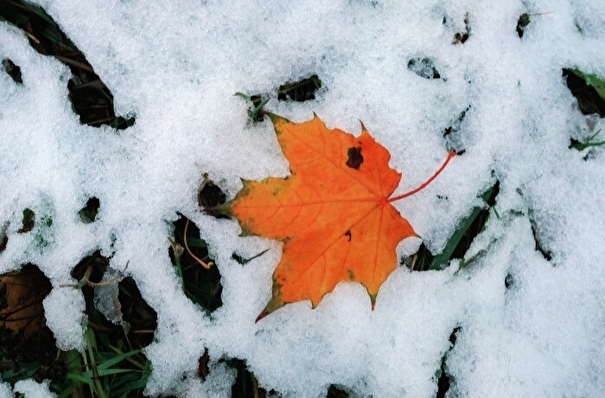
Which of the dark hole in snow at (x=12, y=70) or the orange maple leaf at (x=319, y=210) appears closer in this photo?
the orange maple leaf at (x=319, y=210)

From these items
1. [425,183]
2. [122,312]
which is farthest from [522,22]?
[122,312]

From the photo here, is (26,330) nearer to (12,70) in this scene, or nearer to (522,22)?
(12,70)

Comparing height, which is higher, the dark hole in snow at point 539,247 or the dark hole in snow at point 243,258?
the dark hole in snow at point 243,258

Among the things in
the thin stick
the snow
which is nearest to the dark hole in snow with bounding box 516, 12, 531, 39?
the snow

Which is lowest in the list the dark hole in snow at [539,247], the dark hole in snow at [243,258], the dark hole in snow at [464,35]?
the dark hole in snow at [539,247]

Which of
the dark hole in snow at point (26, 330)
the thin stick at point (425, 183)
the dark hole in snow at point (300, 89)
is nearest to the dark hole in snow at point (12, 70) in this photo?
the dark hole in snow at point (26, 330)

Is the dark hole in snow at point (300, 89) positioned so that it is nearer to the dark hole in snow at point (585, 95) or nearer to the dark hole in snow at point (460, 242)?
the dark hole in snow at point (460, 242)
